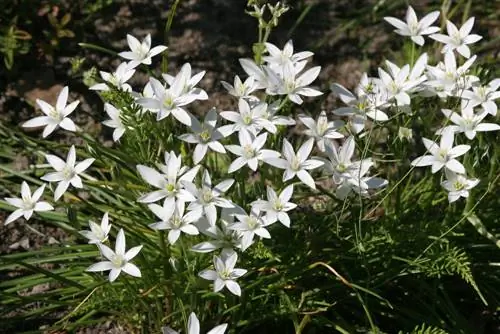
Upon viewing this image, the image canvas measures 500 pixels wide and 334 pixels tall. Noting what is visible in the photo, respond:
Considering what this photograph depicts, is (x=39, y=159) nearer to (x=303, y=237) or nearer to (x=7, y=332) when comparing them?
(x=7, y=332)

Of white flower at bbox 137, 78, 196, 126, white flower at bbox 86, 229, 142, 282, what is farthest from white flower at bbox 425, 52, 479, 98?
white flower at bbox 86, 229, 142, 282

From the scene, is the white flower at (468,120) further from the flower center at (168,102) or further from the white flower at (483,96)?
the flower center at (168,102)

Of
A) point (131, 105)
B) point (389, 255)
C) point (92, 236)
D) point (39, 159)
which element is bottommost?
point (39, 159)

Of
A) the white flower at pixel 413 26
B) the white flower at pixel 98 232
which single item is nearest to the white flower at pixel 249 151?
the white flower at pixel 98 232

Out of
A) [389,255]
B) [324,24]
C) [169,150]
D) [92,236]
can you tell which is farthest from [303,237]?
[324,24]

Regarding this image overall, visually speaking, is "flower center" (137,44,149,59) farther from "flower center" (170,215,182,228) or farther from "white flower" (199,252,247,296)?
"white flower" (199,252,247,296)

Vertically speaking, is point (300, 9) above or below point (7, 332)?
above
